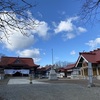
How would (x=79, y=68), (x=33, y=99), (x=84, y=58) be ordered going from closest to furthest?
(x=33, y=99) < (x=84, y=58) < (x=79, y=68)

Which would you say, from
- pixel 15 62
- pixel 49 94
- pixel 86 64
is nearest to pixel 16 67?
pixel 15 62

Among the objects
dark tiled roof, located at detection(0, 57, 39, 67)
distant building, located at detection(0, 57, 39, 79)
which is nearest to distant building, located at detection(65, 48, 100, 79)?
distant building, located at detection(0, 57, 39, 79)

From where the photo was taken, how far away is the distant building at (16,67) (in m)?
71.1

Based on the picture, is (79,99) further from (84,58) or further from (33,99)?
(84,58)

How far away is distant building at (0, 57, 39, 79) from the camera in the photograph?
7112cm

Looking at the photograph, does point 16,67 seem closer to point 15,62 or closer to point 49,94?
point 15,62

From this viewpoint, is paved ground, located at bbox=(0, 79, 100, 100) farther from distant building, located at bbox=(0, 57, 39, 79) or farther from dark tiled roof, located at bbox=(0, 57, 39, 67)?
dark tiled roof, located at bbox=(0, 57, 39, 67)

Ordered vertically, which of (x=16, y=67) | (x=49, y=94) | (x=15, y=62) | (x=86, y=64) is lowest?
(x=49, y=94)

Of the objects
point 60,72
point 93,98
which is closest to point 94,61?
point 60,72

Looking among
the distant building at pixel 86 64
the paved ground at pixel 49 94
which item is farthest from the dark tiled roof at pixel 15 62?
the paved ground at pixel 49 94

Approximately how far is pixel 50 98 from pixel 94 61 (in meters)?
37.6

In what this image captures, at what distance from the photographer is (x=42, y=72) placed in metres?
87.6

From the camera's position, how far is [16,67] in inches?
2876

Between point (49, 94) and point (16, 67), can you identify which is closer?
point (49, 94)
